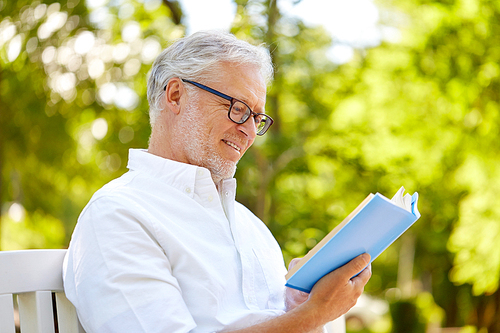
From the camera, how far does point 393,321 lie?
1044 cm

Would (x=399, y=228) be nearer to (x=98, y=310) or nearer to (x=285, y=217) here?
(x=98, y=310)

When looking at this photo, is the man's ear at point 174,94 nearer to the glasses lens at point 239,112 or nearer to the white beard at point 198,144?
the white beard at point 198,144

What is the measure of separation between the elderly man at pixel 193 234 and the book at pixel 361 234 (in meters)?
0.05

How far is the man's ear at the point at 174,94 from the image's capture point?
1.89m

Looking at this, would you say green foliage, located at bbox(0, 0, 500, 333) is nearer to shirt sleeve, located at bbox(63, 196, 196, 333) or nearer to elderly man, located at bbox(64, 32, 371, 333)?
elderly man, located at bbox(64, 32, 371, 333)

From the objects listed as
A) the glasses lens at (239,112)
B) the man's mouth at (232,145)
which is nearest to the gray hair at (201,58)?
the glasses lens at (239,112)

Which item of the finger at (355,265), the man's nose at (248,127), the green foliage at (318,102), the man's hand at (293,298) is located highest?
the man's nose at (248,127)

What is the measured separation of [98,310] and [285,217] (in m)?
3.71

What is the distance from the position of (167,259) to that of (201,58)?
0.80 metres

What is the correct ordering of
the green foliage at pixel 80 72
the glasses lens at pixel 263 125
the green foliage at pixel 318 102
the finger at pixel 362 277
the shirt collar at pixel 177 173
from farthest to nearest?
the green foliage at pixel 80 72
the green foliage at pixel 318 102
the glasses lens at pixel 263 125
the shirt collar at pixel 177 173
the finger at pixel 362 277

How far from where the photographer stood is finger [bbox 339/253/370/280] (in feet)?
4.73

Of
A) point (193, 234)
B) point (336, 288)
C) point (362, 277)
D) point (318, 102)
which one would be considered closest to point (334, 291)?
point (336, 288)

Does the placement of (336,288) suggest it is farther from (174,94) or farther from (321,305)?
(174,94)

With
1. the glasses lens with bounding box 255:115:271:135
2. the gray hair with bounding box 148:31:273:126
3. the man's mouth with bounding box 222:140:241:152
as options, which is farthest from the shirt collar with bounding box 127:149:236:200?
the glasses lens with bounding box 255:115:271:135
